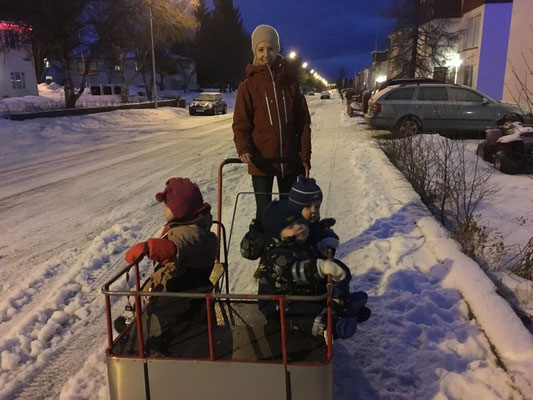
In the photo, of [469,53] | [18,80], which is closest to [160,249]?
[469,53]

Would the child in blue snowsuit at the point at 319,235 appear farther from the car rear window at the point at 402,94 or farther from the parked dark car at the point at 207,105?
the parked dark car at the point at 207,105

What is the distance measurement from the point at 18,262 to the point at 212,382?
3448 mm

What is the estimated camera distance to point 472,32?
29.0 m

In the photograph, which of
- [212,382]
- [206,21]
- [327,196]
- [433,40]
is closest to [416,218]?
[327,196]

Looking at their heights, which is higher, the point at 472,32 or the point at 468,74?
the point at 472,32

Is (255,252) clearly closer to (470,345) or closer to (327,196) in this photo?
(470,345)

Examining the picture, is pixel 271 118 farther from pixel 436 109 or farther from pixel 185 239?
pixel 436 109

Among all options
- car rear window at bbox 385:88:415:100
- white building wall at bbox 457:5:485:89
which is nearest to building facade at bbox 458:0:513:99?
white building wall at bbox 457:5:485:89

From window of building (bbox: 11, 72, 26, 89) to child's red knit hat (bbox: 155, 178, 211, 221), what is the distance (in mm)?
38716

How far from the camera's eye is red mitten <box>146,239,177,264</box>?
2.35m

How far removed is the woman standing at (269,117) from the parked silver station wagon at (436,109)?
403 inches

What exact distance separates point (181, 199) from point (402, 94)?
12.7m

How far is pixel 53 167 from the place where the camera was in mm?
9953

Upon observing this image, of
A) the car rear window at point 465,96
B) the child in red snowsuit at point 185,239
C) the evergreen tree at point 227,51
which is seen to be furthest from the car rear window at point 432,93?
the evergreen tree at point 227,51
